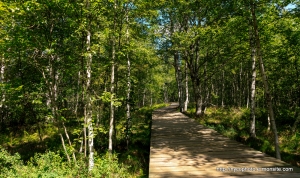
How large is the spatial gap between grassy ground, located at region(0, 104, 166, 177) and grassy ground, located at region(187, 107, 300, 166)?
5215 mm

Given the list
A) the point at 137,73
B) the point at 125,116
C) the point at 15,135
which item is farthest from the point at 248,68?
the point at 15,135

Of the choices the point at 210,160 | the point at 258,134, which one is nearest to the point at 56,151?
the point at 210,160

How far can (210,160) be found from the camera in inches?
257

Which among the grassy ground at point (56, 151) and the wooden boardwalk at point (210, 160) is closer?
the wooden boardwalk at point (210, 160)

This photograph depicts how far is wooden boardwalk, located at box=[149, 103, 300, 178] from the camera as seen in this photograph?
5.45 m

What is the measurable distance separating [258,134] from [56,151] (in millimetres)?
13156

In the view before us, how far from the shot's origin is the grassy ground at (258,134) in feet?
34.5

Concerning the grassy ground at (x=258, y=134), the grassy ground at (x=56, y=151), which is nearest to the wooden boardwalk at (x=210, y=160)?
the grassy ground at (x=56, y=151)

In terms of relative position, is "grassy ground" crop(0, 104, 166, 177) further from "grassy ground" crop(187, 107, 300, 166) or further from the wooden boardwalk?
"grassy ground" crop(187, 107, 300, 166)

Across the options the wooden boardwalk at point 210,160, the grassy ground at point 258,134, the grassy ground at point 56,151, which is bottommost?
the grassy ground at point 56,151

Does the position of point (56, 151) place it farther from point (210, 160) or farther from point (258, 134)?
point (258, 134)

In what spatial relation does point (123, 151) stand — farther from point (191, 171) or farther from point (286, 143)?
point (286, 143)

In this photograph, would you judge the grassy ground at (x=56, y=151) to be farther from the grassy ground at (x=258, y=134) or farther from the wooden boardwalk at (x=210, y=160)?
the grassy ground at (x=258, y=134)

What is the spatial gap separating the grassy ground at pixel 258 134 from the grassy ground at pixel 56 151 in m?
5.21
